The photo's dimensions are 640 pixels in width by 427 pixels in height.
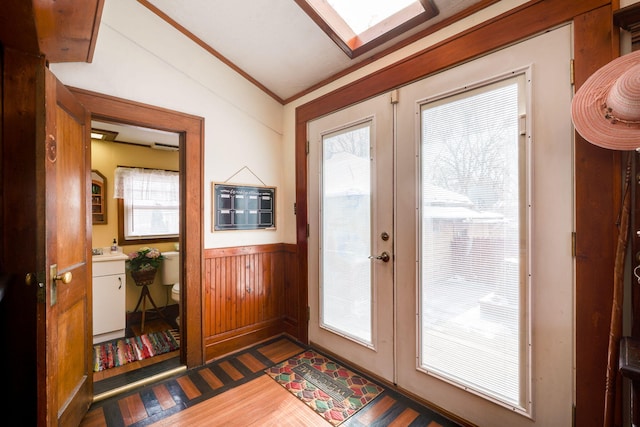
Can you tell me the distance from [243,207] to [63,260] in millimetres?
1320

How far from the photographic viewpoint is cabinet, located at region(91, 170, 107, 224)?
3171mm

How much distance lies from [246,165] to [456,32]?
73.3 inches

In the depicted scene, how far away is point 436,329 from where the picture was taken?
176 cm

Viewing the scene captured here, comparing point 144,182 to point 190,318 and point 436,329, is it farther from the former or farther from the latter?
point 436,329

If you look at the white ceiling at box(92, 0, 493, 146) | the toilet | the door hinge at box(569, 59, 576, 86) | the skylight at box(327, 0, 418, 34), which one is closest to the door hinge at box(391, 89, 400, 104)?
the white ceiling at box(92, 0, 493, 146)

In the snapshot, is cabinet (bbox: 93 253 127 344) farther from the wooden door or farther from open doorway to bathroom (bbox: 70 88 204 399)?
the wooden door

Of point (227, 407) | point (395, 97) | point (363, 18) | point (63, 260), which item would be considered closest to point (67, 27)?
point (63, 260)

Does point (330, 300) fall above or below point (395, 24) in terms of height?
below

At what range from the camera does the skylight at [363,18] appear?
1.75 meters

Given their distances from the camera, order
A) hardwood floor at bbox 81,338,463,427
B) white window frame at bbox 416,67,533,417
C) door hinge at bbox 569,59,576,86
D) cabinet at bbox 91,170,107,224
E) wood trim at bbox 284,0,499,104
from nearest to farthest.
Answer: door hinge at bbox 569,59,576,86
white window frame at bbox 416,67,533,417
wood trim at bbox 284,0,499,104
hardwood floor at bbox 81,338,463,427
cabinet at bbox 91,170,107,224

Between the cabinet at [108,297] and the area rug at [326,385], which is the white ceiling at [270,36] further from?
the area rug at [326,385]

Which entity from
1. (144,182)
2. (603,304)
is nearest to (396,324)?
(603,304)

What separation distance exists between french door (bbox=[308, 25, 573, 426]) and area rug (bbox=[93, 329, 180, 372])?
5.51ft

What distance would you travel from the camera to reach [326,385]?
2047 millimetres
